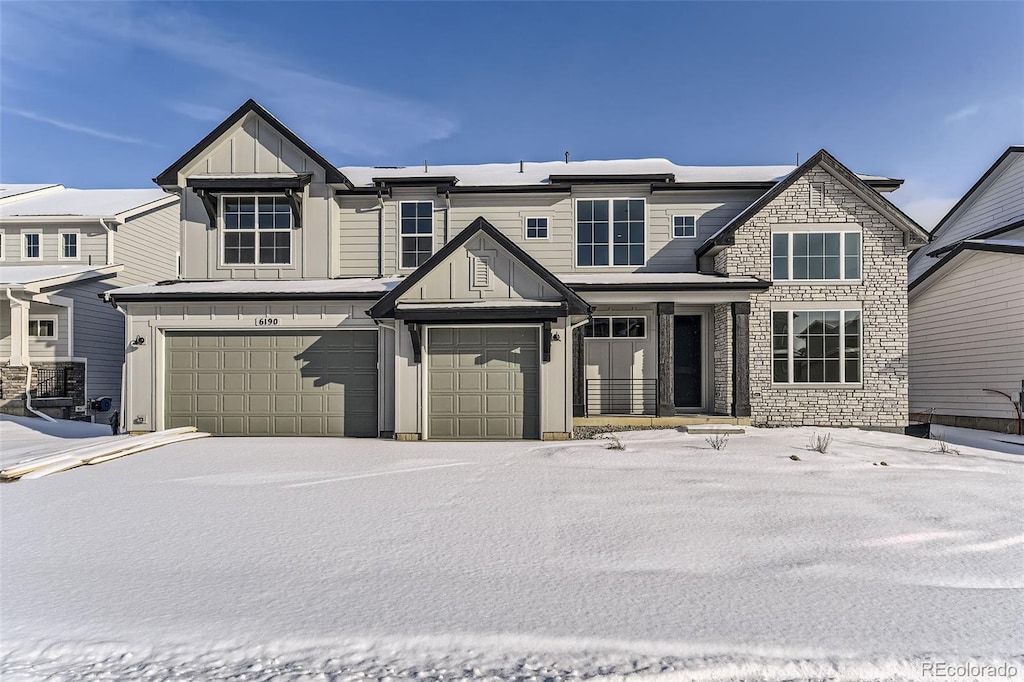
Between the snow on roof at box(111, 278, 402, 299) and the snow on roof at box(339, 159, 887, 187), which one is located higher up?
the snow on roof at box(339, 159, 887, 187)

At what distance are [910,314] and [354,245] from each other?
1703 centimetres

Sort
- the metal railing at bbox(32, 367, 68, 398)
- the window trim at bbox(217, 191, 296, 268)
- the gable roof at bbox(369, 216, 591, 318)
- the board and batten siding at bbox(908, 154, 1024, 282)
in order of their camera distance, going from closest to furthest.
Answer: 1. the gable roof at bbox(369, 216, 591, 318)
2. the window trim at bbox(217, 191, 296, 268)
3. the board and batten siding at bbox(908, 154, 1024, 282)
4. the metal railing at bbox(32, 367, 68, 398)

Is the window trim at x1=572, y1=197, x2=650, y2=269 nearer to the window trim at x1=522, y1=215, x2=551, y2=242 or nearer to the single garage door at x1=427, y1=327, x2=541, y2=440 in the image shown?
the window trim at x1=522, y1=215, x2=551, y2=242

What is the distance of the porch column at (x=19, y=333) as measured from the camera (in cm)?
1720

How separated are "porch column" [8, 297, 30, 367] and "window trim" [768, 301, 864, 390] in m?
21.4

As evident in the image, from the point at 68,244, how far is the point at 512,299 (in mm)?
18118

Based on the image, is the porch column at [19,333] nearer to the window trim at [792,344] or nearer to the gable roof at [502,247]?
the gable roof at [502,247]

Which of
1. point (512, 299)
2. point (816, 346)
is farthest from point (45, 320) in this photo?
point (816, 346)

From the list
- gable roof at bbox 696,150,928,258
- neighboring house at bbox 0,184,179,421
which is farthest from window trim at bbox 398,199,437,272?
neighboring house at bbox 0,184,179,421

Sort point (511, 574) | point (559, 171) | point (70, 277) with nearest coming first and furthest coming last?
point (511, 574) < point (559, 171) < point (70, 277)

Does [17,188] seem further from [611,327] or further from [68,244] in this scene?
[611,327]

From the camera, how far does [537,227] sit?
1518cm

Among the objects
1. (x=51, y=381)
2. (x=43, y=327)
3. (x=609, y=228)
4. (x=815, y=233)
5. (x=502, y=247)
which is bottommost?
(x=51, y=381)

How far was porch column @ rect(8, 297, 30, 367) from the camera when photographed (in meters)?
17.2
